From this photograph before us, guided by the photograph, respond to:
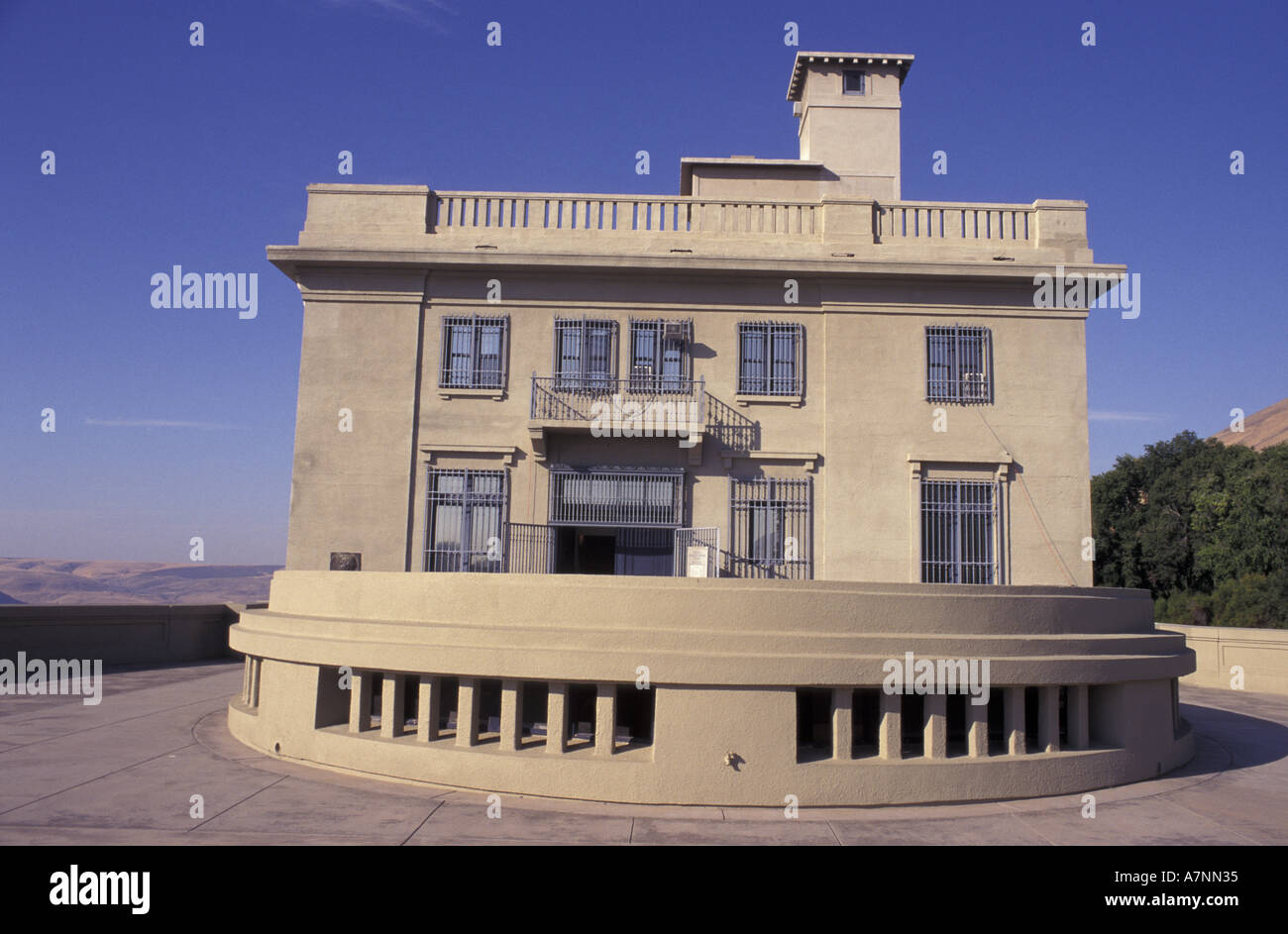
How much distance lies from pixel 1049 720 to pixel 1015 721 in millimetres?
503

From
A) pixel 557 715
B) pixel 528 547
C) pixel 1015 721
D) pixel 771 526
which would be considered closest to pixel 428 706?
pixel 557 715

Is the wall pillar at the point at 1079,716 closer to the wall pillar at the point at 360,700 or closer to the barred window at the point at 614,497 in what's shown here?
the wall pillar at the point at 360,700

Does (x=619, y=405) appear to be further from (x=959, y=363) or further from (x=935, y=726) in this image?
(x=935, y=726)

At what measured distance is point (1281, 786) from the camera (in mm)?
10211

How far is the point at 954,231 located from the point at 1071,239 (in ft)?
7.49

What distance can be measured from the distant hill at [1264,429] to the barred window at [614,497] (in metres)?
150

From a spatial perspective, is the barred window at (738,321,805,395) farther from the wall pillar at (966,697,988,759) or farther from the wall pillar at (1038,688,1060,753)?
the wall pillar at (966,697,988,759)

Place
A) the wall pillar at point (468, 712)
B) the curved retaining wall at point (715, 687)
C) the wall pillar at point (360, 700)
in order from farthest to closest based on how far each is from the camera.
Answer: the wall pillar at point (360, 700) → the wall pillar at point (468, 712) → the curved retaining wall at point (715, 687)

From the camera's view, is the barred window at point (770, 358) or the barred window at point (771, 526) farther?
the barred window at point (770, 358)

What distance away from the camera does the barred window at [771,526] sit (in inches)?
671

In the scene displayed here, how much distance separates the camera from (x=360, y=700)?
9.83 meters

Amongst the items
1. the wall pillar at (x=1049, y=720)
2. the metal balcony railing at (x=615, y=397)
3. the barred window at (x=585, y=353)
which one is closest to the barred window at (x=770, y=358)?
the metal balcony railing at (x=615, y=397)
